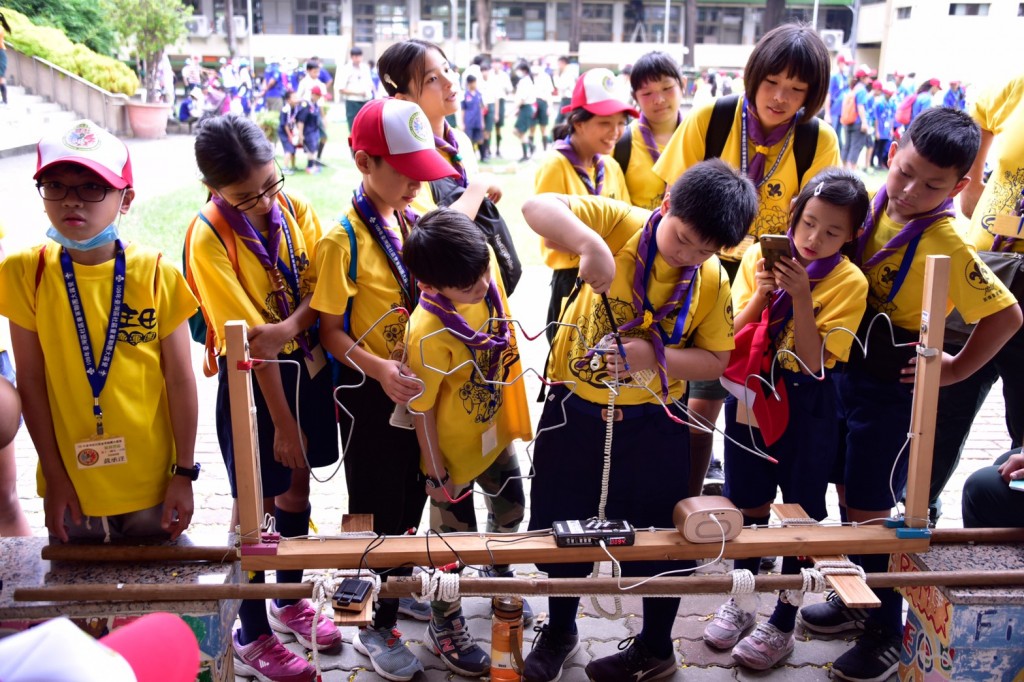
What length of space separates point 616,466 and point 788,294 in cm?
70

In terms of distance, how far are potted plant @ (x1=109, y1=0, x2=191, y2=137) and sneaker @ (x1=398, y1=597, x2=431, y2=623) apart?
15.5 metres

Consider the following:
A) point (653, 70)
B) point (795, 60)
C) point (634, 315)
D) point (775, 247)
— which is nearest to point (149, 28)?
point (653, 70)

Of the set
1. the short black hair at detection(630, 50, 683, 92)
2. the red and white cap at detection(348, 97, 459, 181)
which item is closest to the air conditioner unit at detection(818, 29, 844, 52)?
the short black hair at detection(630, 50, 683, 92)

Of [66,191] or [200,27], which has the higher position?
[200,27]

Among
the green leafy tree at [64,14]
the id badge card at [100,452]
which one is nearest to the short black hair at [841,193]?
the id badge card at [100,452]

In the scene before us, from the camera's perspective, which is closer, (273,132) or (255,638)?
(255,638)

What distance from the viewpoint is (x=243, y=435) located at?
6.63 feet

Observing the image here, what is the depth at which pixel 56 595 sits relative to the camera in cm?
202

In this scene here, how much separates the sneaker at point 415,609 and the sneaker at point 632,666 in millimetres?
608

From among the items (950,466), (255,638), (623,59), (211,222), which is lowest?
(255,638)

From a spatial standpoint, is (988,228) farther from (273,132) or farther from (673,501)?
(273,132)

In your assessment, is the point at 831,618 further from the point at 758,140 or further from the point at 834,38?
the point at 834,38

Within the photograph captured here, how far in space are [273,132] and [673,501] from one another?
13.5m

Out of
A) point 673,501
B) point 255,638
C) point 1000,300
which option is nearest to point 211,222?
point 255,638
